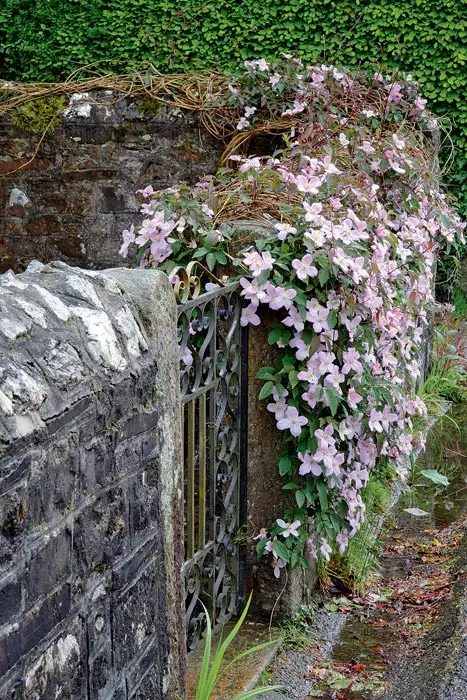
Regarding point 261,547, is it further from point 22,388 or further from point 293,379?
point 22,388

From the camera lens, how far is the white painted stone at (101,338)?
2049 mm

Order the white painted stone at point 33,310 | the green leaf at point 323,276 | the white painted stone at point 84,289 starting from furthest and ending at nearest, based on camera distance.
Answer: the green leaf at point 323,276 < the white painted stone at point 84,289 < the white painted stone at point 33,310

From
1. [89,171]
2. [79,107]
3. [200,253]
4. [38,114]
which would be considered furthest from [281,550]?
[38,114]

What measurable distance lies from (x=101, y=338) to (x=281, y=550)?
1.60 metres

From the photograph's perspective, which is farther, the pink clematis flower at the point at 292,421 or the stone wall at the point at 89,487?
the pink clematis flower at the point at 292,421

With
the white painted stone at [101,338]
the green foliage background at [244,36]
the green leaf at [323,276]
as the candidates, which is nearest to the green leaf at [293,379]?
the green leaf at [323,276]

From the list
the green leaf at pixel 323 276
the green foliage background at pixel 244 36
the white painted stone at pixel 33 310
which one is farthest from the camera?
the green foliage background at pixel 244 36

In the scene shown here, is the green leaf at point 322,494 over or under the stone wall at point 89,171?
under

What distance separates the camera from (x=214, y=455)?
3270 mm

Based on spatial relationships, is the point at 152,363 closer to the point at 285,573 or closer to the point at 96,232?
the point at 285,573

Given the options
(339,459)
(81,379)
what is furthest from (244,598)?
(81,379)

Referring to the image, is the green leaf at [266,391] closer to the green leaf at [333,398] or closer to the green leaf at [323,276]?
the green leaf at [333,398]

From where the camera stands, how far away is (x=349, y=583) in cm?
398

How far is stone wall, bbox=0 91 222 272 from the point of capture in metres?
6.45
